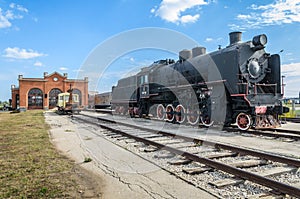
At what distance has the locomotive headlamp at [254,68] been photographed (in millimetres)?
11062

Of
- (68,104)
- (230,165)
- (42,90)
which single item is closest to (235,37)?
(230,165)

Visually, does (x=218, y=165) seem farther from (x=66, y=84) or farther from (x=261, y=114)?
(x=66, y=84)

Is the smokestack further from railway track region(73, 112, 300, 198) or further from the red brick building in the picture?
the red brick building

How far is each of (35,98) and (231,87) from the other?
1841 inches

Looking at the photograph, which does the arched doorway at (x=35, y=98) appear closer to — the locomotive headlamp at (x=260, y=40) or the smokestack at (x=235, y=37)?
the smokestack at (x=235, y=37)

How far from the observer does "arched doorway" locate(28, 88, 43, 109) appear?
48469mm

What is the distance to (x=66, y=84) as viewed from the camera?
51.7 metres

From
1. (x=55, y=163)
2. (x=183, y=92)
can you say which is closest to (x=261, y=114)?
(x=183, y=92)

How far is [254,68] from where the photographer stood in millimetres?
11203

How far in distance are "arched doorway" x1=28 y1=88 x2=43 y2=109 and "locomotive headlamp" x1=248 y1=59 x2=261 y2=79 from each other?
46828 millimetres

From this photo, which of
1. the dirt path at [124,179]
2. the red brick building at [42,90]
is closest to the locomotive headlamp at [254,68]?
the dirt path at [124,179]

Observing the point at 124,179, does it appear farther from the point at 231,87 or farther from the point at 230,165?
the point at 231,87

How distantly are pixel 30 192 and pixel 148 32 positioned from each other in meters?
11.0

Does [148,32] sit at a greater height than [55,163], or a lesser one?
greater
